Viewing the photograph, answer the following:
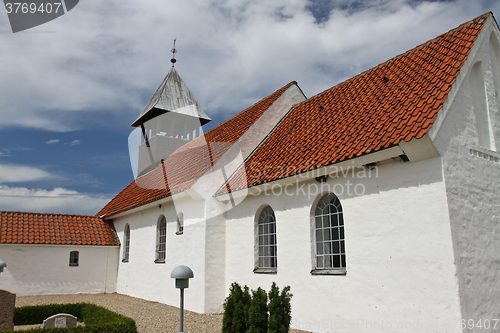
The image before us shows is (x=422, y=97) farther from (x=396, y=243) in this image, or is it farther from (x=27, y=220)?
(x=27, y=220)

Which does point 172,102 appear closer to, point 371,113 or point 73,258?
point 73,258

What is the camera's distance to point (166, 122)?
20516 millimetres

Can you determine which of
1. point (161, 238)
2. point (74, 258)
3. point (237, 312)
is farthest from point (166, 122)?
point (237, 312)

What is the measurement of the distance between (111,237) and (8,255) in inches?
162

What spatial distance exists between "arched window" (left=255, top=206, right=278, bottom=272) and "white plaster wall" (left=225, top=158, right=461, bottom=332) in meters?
0.77

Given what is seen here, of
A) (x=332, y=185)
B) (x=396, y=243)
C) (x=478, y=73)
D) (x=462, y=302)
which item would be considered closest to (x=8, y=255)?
(x=332, y=185)

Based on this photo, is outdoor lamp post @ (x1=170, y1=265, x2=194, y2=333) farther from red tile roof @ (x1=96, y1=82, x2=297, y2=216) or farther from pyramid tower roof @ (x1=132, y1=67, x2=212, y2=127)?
pyramid tower roof @ (x1=132, y1=67, x2=212, y2=127)

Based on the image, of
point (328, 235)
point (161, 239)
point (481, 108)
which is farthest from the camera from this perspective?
point (161, 239)

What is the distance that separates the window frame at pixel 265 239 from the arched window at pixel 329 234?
4.48 ft

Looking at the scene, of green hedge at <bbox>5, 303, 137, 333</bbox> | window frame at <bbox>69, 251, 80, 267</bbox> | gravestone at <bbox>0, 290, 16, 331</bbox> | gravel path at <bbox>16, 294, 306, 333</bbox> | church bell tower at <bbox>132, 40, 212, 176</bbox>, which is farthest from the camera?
church bell tower at <bbox>132, 40, 212, 176</bbox>

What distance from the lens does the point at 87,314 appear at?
9.42m

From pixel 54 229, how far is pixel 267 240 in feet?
39.1

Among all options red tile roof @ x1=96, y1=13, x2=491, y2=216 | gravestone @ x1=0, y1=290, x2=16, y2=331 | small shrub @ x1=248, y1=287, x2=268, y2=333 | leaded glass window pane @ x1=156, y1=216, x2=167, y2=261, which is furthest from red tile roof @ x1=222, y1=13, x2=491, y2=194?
gravestone @ x1=0, y1=290, x2=16, y2=331

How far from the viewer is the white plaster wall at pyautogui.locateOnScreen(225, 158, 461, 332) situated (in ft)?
19.2
